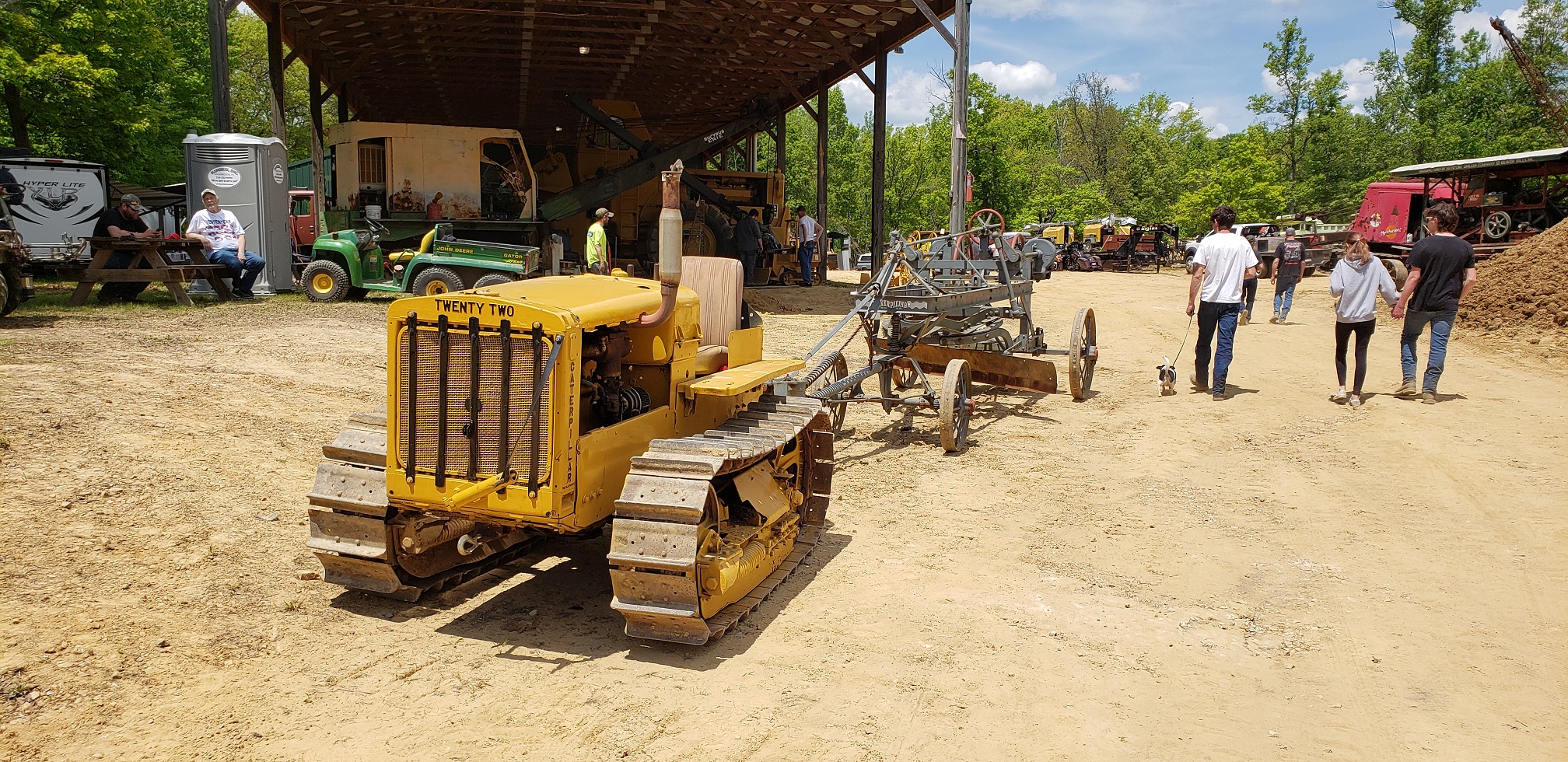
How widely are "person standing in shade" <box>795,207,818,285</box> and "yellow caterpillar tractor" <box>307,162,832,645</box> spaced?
17.7 metres

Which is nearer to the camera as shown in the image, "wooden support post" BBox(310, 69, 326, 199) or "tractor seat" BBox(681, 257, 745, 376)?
"tractor seat" BBox(681, 257, 745, 376)

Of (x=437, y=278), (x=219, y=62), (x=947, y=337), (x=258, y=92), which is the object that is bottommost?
(x=947, y=337)

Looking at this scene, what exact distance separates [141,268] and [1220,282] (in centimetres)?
1264

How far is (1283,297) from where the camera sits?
18.6 meters

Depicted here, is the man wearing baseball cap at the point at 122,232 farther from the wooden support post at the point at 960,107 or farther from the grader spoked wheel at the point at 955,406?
the wooden support post at the point at 960,107

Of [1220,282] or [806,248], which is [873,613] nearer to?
[1220,282]

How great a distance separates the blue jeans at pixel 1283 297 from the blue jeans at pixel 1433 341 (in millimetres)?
8372

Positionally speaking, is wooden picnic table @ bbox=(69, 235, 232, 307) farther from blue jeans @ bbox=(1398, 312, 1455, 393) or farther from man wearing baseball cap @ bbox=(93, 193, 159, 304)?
blue jeans @ bbox=(1398, 312, 1455, 393)

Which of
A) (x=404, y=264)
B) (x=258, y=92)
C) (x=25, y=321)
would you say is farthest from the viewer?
(x=258, y=92)

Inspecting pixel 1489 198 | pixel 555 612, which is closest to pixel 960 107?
pixel 555 612

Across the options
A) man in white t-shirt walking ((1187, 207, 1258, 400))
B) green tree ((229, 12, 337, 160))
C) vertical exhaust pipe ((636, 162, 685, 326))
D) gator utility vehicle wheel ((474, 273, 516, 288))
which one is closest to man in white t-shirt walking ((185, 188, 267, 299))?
gator utility vehicle wheel ((474, 273, 516, 288))

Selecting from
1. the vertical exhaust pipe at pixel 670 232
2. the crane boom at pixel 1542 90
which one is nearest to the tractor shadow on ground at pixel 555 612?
the vertical exhaust pipe at pixel 670 232

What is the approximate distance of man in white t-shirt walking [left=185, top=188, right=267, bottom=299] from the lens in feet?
46.3

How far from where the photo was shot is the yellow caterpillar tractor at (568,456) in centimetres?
454
